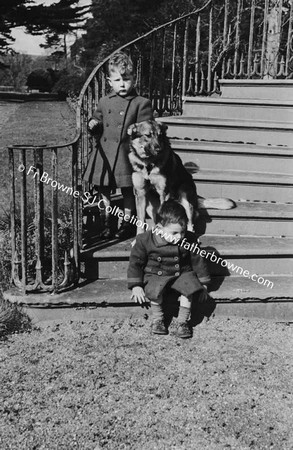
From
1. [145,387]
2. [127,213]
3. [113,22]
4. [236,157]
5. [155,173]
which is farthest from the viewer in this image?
[113,22]

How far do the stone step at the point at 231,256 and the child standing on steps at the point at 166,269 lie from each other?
1.20 feet

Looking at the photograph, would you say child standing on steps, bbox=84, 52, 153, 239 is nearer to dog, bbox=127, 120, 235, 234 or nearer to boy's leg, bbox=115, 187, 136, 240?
boy's leg, bbox=115, 187, 136, 240

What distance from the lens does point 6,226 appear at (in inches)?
215

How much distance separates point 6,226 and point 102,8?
923 inches

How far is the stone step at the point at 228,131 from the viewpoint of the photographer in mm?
5938

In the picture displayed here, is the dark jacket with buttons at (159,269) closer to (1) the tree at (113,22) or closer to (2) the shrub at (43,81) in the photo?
(1) the tree at (113,22)

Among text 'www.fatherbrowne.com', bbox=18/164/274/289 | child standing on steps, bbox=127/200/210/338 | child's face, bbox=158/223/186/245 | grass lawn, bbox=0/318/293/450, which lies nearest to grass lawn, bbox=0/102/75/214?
text 'www.fatherbrowne.com', bbox=18/164/274/289

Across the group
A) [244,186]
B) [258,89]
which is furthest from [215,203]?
[258,89]

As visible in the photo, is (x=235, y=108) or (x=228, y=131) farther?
(x=235, y=108)

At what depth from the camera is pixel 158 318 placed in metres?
3.94

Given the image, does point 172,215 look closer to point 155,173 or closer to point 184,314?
point 155,173

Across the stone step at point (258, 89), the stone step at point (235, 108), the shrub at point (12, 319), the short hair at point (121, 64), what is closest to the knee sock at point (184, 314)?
the shrub at point (12, 319)

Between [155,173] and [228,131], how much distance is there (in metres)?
2.17

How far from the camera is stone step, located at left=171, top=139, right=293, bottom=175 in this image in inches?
215
